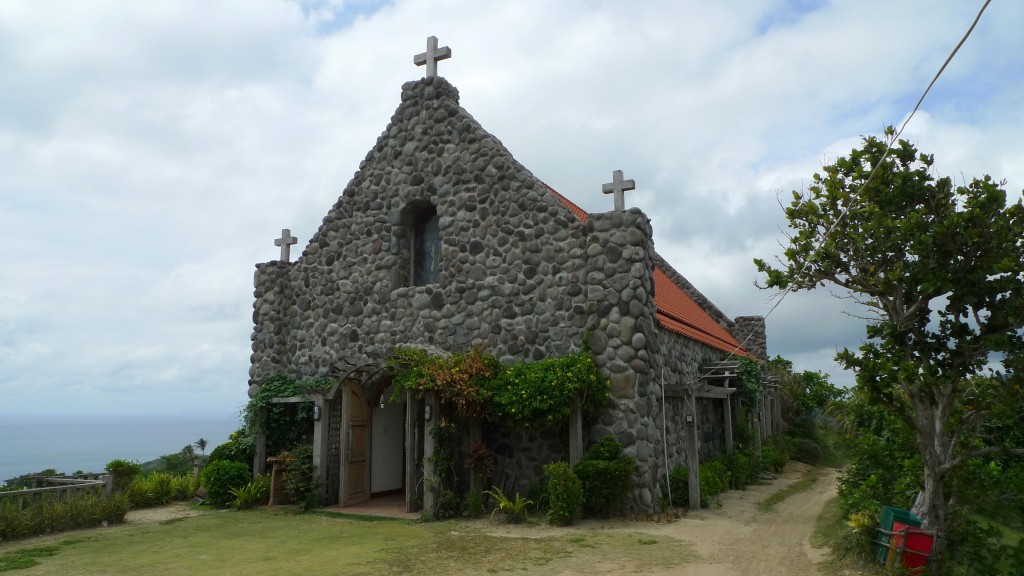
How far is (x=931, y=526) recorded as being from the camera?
24.6 feet

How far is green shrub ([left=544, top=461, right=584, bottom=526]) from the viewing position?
11.4 metres

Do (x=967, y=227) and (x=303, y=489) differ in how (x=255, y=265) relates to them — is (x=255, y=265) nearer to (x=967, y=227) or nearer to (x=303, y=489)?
(x=303, y=489)

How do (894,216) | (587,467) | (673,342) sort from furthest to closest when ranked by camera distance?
(673,342) < (587,467) < (894,216)

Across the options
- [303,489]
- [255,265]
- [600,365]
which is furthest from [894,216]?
[255,265]

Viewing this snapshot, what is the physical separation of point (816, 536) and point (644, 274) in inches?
196

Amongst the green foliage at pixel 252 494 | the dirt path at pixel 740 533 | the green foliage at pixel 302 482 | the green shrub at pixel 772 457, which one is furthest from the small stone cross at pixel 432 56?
the green shrub at pixel 772 457

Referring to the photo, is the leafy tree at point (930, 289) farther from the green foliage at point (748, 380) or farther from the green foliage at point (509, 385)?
the green foliage at point (748, 380)

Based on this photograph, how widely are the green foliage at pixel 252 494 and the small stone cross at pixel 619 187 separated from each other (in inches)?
369

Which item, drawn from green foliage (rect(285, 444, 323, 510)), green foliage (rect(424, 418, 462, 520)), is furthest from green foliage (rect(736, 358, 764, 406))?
green foliage (rect(285, 444, 323, 510))

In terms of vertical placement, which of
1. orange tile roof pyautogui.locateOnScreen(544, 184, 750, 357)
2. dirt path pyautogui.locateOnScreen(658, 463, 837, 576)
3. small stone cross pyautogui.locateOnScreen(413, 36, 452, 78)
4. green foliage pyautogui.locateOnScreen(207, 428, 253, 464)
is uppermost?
small stone cross pyautogui.locateOnScreen(413, 36, 452, 78)

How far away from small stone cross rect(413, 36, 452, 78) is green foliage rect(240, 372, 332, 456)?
7.41m

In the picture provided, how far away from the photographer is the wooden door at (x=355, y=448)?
553 inches

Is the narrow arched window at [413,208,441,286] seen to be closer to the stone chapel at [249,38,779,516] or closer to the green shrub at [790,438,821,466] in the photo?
the stone chapel at [249,38,779,516]

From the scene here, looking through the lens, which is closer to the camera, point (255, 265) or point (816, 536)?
point (816, 536)
